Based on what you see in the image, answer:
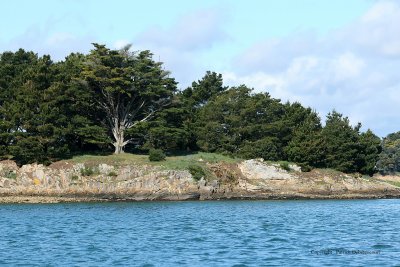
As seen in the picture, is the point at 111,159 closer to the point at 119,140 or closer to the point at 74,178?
the point at 74,178

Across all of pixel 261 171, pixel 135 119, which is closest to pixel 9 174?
pixel 135 119

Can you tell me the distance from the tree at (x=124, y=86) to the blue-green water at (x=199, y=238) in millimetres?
30392

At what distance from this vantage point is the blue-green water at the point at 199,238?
2645 centimetres

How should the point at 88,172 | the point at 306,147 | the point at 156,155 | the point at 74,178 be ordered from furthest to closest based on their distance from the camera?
the point at 306,147 < the point at 156,155 < the point at 88,172 < the point at 74,178

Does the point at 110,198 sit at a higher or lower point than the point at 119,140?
lower

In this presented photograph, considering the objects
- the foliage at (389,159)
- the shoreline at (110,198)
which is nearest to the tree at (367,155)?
the shoreline at (110,198)

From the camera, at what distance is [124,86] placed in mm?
82750

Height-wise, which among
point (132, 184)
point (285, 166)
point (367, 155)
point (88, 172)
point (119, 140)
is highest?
point (119, 140)

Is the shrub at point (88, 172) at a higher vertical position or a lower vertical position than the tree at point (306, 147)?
lower

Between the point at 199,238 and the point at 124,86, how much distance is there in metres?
50.9

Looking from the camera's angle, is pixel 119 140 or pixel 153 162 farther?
pixel 119 140

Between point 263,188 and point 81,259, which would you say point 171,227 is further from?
point 263,188

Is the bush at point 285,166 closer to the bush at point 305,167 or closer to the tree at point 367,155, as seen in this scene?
the bush at point 305,167

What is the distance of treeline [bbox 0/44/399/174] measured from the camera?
3009 inches
